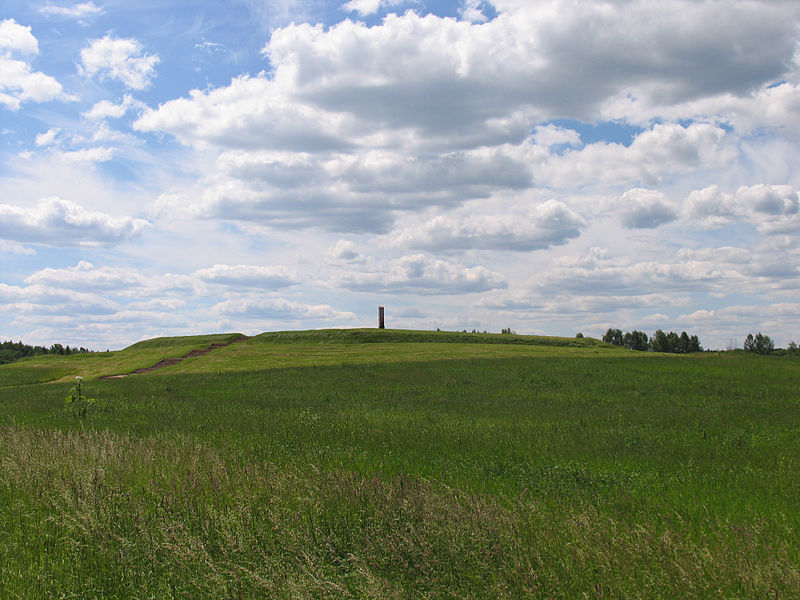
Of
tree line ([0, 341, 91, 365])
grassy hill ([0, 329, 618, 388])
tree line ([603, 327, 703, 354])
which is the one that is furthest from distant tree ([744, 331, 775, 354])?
tree line ([0, 341, 91, 365])

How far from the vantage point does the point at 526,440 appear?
13555mm

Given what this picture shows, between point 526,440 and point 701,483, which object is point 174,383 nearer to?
point 526,440

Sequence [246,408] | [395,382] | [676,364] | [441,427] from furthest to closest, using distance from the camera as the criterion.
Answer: [676,364]
[395,382]
[246,408]
[441,427]

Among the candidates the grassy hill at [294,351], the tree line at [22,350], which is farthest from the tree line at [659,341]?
the tree line at [22,350]

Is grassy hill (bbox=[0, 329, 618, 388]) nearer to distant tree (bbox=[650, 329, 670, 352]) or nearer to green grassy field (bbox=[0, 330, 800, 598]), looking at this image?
green grassy field (bbox=[0, 330, 800, 598])

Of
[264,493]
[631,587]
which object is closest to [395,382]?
[264,493]

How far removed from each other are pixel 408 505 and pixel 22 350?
16668 cm

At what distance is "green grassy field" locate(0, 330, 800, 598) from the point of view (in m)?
5.75

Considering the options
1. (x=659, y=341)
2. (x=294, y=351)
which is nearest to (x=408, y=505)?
(x=294, y=351)

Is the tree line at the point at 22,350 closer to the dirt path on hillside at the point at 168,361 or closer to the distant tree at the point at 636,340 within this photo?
the dirt path on hillside at the point at 168,361

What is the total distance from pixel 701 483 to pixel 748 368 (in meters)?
24.7

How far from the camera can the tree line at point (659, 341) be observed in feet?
422

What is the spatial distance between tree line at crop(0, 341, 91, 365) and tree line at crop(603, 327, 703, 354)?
120 metres

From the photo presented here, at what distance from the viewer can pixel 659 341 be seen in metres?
133
